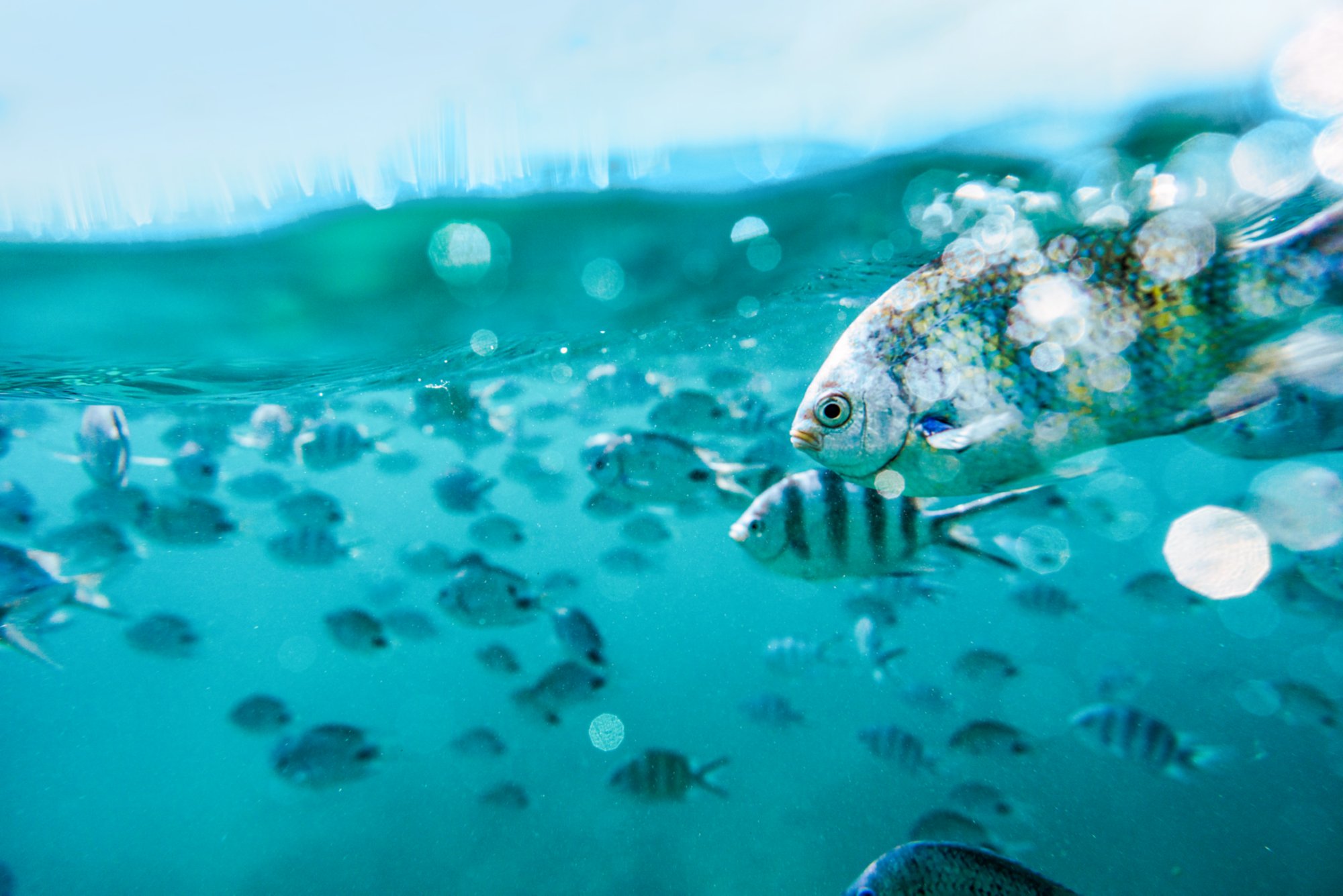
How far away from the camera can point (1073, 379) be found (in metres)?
2.01

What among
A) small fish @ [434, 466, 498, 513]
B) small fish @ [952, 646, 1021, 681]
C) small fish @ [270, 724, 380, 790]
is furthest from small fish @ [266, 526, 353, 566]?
small fish @ [952, 646, 1021, 681]

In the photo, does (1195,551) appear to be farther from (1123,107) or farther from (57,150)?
(57,150)

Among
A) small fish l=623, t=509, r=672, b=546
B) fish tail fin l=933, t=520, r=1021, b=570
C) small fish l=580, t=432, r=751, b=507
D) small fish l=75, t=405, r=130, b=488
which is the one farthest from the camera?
small fish l=623, t=509, r=672, b=546

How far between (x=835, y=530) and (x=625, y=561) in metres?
7.35

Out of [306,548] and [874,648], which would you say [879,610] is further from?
[306,548]

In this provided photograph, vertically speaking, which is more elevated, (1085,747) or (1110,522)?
(1110,522)

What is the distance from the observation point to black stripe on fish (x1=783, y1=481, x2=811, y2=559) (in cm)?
392

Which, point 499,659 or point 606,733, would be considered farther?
point 606,733

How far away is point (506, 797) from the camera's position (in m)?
8.81

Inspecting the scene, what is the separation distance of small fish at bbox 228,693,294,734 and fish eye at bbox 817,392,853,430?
9.58 metres

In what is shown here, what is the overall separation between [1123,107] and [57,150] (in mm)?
7990

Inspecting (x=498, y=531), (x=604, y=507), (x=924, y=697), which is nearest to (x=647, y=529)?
(x=604, y=507)

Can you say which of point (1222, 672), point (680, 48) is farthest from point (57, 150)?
point (1222, 672)

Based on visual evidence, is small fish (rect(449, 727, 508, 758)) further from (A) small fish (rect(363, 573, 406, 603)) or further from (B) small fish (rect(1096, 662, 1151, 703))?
(B) small fish (rect(1096, 662, 1151, 703))
